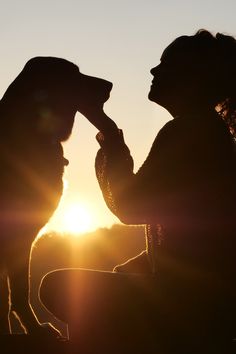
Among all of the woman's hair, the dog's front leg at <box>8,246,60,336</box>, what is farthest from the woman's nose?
the dog's front leg at <box>8,246,60,336</box>

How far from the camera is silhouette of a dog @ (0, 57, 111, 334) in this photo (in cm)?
365

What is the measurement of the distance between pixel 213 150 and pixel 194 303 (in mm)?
812

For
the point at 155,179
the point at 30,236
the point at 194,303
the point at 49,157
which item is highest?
the point at 49,157

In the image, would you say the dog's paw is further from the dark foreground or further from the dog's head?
the dog's head

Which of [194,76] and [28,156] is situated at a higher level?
[194,76]

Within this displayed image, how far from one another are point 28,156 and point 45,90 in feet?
1.50

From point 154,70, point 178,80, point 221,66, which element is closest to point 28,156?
point 154,70

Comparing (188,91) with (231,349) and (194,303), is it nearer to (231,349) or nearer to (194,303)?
(194,303)

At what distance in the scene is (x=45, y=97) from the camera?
3.76 m

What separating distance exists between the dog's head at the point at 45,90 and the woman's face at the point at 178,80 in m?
0.46

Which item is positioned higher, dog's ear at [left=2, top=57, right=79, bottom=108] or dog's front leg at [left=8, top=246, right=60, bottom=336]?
dog's ear at [left=2, top=57, right=79, bottom=108]

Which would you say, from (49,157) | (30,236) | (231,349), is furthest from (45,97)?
(231,349)

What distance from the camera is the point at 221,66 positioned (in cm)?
314

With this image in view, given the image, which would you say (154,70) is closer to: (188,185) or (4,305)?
(188,185)
